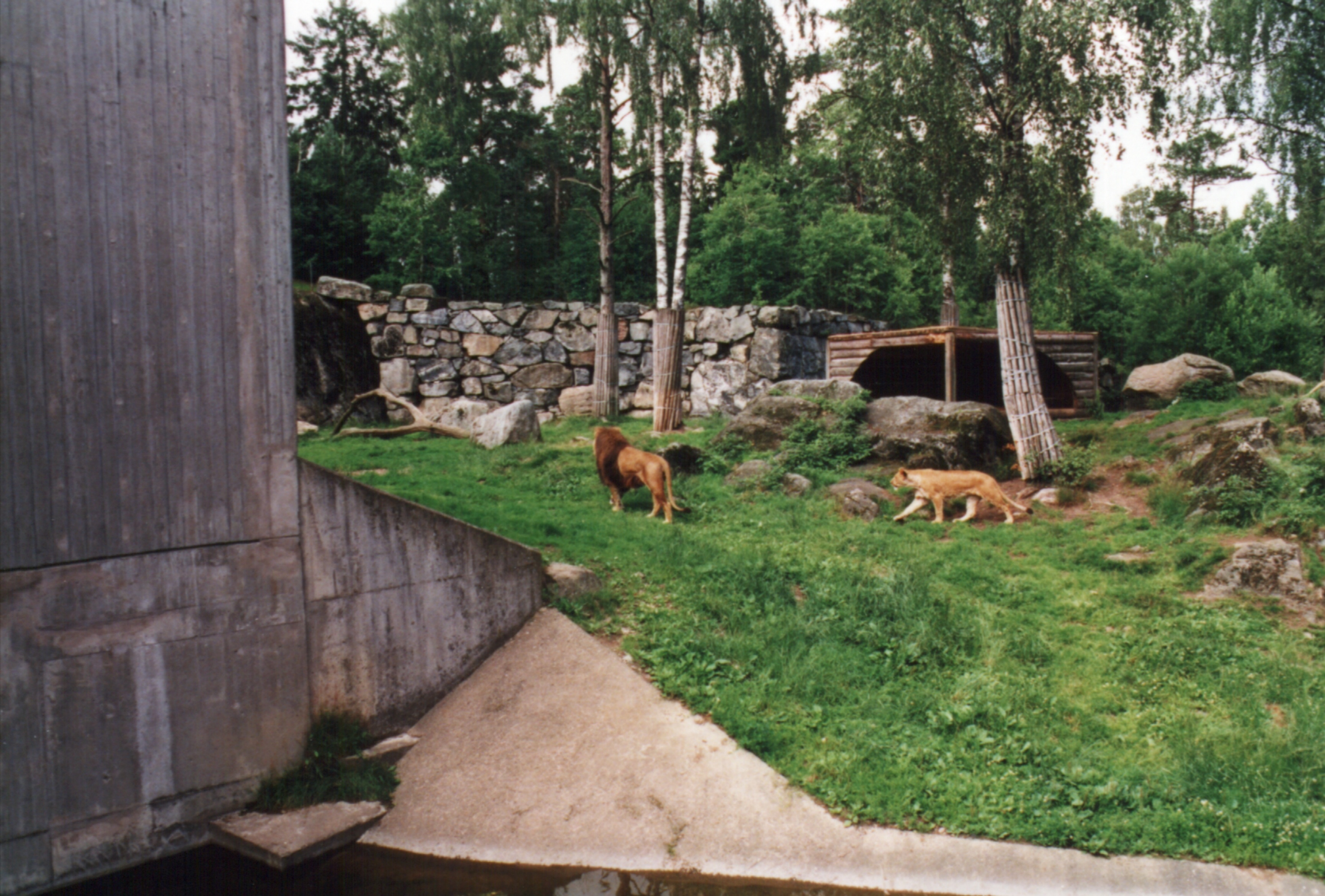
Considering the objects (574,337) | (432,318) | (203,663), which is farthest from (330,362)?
(203,663)

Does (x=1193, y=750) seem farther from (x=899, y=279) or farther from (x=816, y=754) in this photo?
(x=899, y=279)

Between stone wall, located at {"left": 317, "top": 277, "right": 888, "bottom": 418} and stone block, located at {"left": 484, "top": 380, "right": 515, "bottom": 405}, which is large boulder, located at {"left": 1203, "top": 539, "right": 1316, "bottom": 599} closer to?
stone wall, located at {"left": 317, "top": 277, "right": 888, "bottom": 418}

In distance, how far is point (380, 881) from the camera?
17.1 feet

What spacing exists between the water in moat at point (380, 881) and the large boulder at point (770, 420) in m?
8.33

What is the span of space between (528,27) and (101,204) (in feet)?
43.9

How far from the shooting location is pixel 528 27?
55.0 ft

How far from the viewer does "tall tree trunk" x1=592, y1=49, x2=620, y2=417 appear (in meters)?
16.8

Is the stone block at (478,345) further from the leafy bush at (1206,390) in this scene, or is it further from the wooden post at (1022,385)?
the leafy bush at (1206,390)

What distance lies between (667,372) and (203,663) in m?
11.0

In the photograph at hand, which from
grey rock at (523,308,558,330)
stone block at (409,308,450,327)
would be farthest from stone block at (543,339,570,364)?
stone block at (409,308,450,327)

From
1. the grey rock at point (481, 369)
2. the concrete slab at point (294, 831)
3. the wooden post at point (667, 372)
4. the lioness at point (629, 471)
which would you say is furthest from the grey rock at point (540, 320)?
the concrete slab at point (294, 831)

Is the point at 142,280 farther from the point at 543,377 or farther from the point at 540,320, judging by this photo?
the point at 540,320

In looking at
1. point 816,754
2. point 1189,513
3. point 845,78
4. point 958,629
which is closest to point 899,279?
point 845,78

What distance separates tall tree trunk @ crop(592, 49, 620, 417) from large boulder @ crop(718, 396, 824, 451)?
3903 mm
